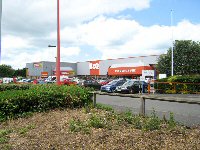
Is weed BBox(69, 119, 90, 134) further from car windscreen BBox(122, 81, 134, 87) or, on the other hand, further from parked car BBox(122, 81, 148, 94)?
car windscreen BBox(122, 81, 134, 87)

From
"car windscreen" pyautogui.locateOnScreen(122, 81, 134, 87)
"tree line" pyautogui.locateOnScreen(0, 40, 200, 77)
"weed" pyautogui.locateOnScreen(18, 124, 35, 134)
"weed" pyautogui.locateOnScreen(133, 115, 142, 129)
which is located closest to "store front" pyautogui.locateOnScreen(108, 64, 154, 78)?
"tree line" pyautogui.locateOnScreen(0, 40, 200, 77)

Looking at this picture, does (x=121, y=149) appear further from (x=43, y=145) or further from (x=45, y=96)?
(x=45, y=96)

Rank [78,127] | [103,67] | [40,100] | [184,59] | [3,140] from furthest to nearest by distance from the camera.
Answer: [103,67]
[184,59]
[40,100]
[78,127]
[3,140]

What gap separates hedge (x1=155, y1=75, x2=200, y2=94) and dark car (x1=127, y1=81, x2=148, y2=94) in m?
1.75

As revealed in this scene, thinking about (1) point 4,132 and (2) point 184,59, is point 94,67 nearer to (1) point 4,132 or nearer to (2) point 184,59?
(2) point 184,59

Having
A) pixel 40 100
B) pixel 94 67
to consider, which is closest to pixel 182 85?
pixel 40 100

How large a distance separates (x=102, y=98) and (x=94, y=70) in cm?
8977

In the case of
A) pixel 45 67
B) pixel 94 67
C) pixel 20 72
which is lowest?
pixel 20 72

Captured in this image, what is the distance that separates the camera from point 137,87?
36.9 metres

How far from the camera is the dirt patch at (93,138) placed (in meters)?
6.48

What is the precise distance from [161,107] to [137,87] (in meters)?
27.6

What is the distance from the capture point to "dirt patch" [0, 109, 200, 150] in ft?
21.3

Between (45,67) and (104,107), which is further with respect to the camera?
(45,67)

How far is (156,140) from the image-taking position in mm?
6617
